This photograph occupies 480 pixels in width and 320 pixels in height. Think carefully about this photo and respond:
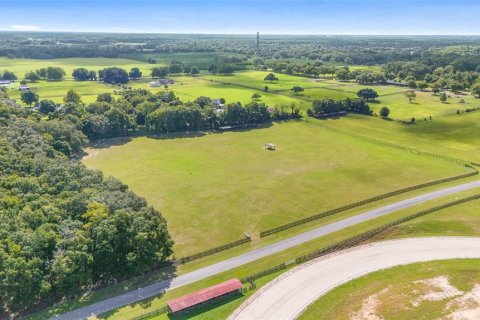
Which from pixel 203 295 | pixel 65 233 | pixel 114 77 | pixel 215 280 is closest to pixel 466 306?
pixel 215 280

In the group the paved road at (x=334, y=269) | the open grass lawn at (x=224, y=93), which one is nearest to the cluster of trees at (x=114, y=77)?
the open grass lawn at (x=224, y=93)

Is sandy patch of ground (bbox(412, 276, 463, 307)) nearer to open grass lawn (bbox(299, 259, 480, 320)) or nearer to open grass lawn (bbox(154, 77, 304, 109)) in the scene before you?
open grass lawn (bbox(299, 259, 480, 320))

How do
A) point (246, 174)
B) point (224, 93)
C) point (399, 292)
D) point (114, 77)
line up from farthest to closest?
point (114, 77)
point (224, 93)
point (246, 174)
point (399, 292)

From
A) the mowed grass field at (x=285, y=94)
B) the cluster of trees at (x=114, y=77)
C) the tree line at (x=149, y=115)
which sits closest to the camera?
the tree line at (x=149, y=115)

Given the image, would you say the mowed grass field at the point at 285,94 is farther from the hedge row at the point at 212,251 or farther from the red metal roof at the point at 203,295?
the red metal roof at the point at 203,295

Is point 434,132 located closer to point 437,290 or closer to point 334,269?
point 437,290
